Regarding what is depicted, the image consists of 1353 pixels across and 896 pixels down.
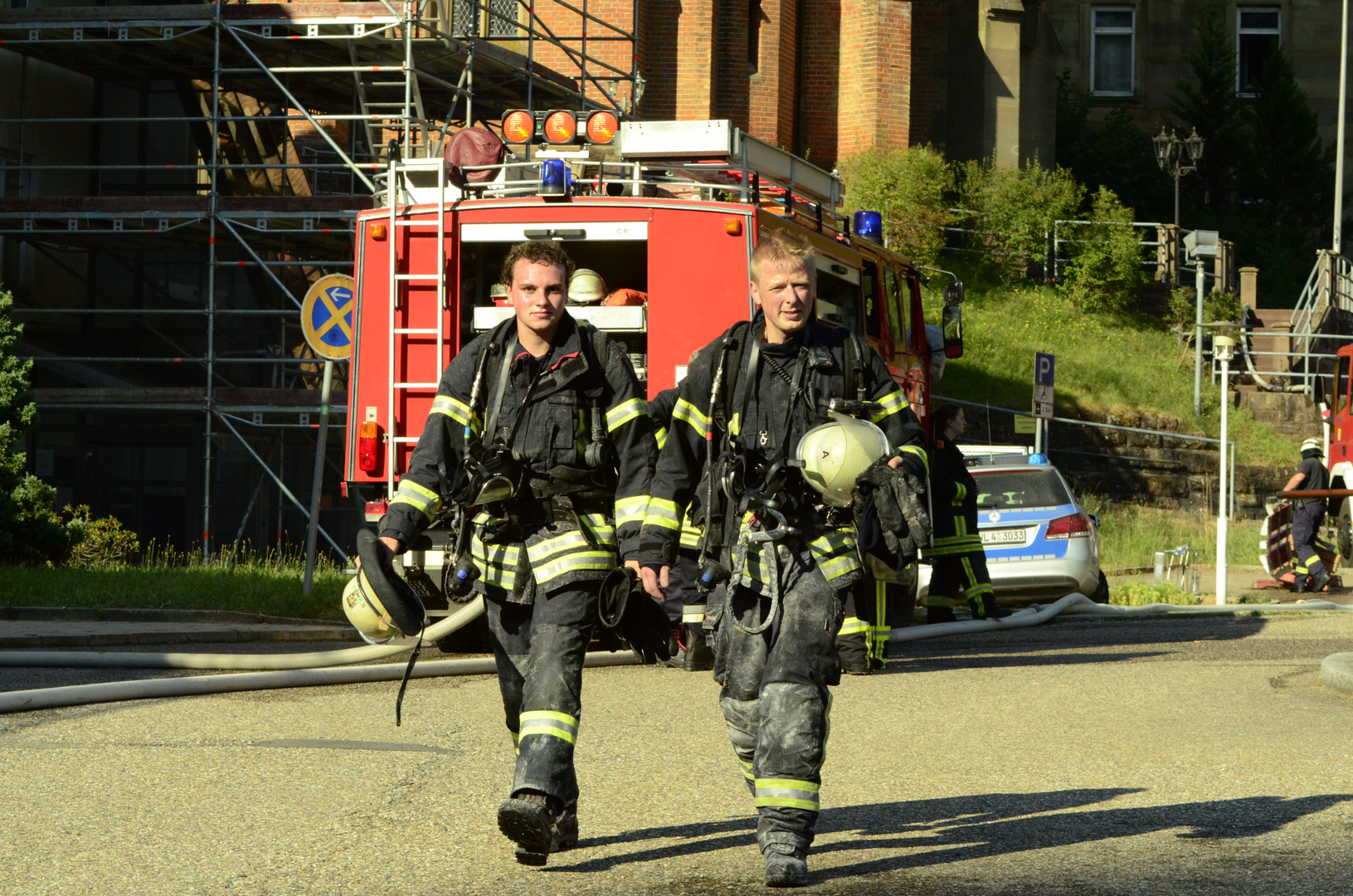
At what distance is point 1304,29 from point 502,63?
31.5 metres

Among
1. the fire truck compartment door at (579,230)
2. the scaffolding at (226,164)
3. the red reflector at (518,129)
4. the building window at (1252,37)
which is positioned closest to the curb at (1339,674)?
the fire truck compartment door at (579,230)

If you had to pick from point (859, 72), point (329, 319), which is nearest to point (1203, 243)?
point (859, 72)

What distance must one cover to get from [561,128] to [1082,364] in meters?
19.3

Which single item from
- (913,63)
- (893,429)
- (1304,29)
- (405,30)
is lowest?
(893,429)

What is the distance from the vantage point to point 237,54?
70.4 ft

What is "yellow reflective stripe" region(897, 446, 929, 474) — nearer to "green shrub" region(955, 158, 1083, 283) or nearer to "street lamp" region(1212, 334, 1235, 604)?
"street lamp" region(1212, 334, 1235, 604)

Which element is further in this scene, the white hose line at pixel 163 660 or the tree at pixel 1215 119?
the tree at pixel 1215 119

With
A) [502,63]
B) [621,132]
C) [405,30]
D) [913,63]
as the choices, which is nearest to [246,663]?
[621,132]

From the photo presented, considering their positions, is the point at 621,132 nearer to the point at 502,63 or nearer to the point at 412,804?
the point at 412,804

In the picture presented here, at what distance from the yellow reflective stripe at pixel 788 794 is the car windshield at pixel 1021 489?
34.4ft

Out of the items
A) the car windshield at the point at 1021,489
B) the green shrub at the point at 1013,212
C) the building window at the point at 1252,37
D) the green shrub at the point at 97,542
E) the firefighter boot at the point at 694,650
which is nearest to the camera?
the firefighter boot at the point at 694,650

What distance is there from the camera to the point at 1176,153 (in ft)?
126

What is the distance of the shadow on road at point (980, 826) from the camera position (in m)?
5.78

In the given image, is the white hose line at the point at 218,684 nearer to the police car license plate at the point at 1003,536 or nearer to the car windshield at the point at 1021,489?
the police car license plate at the point at 1003,536
